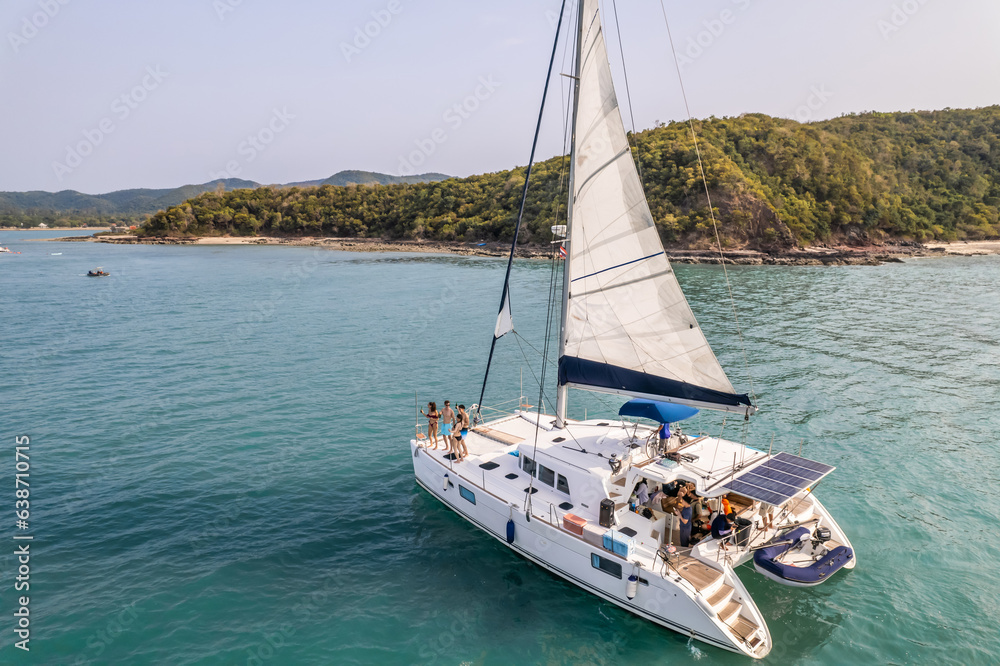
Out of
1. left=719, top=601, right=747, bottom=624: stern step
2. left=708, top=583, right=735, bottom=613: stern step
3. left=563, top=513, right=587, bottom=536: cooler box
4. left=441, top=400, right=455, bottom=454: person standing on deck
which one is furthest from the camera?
left=441, top=400, right=455, bottom=454: person standing on deck

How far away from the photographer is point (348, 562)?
16.2 meters

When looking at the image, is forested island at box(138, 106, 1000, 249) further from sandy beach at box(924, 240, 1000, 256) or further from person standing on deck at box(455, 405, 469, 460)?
person standing on deck at box(455, 405, 469, 460)

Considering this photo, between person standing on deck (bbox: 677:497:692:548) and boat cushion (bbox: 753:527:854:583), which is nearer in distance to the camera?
person standing on deck (bbox: 677:497:692:548)

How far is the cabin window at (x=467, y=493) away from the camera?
1700 centimetres

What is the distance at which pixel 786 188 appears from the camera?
103438 mm

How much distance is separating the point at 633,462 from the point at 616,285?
5087 millimetres

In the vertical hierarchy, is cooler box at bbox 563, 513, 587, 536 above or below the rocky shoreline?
below

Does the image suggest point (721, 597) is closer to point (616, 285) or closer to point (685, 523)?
point (685, 523)

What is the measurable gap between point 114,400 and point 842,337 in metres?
48.6

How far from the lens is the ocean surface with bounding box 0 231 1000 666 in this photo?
13211 millimetres

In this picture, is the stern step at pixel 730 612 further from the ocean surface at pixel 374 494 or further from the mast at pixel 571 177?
the mast at pixel 571 177

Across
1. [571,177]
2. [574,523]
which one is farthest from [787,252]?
[574,523]

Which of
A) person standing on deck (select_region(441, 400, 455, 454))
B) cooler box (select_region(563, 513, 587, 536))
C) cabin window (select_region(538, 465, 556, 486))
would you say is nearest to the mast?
cabin window (select_region(538, 465, 556, 486))

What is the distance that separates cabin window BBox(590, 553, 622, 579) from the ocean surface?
125 cm
